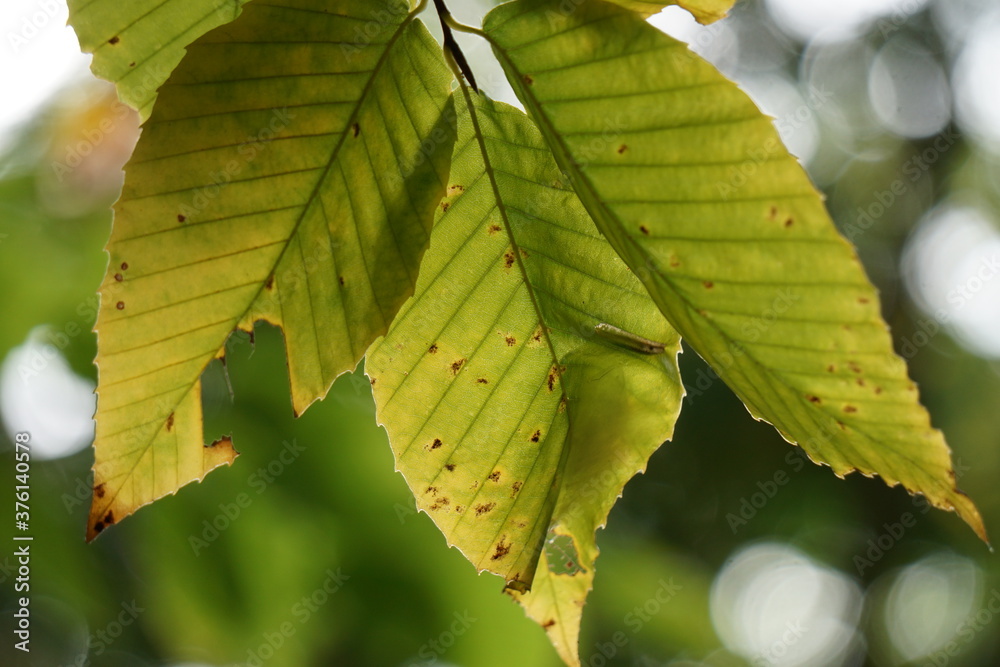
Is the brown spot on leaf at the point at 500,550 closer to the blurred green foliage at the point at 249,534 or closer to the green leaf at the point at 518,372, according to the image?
the green leaf at the point at 518,372

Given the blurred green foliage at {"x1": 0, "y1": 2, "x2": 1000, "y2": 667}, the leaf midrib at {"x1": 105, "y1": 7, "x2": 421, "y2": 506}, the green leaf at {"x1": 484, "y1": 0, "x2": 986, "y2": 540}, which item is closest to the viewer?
the green leaf at {"x1": 484, "y1": 0, "x2": 986, "y2": 540}

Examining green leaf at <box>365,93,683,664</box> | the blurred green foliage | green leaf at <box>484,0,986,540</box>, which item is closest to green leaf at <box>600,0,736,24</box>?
green leaf at <box>484,0,986,540</box>

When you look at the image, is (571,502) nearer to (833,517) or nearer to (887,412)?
(887,412)

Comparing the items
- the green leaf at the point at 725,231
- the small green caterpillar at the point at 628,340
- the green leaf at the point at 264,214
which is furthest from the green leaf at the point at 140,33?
the small green caterpillar at the point at 628,340

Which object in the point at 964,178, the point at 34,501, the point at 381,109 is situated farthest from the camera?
the point at 964,178

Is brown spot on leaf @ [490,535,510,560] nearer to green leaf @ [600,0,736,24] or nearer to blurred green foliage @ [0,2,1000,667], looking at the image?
green leaf @ [600,0,736,24]

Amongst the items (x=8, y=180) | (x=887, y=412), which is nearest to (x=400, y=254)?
(x=887, y=412)

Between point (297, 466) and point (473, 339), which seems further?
point (297, 466)

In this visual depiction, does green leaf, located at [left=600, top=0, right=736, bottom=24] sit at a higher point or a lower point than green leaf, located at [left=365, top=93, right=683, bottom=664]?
higher

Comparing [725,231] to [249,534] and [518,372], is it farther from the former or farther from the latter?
[249,534]
